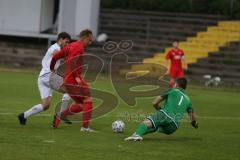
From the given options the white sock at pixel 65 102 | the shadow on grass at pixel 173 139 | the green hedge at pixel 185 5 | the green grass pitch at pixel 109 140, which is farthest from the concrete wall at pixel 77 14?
the shadow on grass at pixel 173 139

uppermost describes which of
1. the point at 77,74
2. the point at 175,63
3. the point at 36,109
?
the point at 77,74

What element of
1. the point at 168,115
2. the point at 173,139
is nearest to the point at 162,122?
the point at 168,115

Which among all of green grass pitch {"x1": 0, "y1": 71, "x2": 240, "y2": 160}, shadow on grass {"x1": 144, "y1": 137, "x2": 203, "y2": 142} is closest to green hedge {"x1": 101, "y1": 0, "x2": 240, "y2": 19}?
green grass pitch {"x1": 0, "y1": 71, "x2": 240, "y2": 160}

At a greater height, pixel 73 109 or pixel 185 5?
pixel 73 109

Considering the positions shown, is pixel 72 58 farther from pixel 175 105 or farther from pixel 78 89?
pixel 175 105

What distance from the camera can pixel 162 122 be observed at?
49.3ft

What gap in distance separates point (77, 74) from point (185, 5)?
98.3ft

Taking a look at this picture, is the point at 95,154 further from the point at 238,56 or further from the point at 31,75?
the point at 238,56

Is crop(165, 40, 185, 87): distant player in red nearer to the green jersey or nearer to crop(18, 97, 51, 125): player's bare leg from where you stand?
crop(18, 97, 51, 125): player's bare leg

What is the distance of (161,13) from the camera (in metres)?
45.3

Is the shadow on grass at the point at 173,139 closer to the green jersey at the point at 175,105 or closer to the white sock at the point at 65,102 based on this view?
the green jersey at the point at 175,105

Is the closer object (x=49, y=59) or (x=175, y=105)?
(x=175, y=105)

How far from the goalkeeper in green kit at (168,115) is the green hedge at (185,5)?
29.2 meters

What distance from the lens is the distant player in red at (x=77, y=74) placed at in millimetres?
Result: 16219
